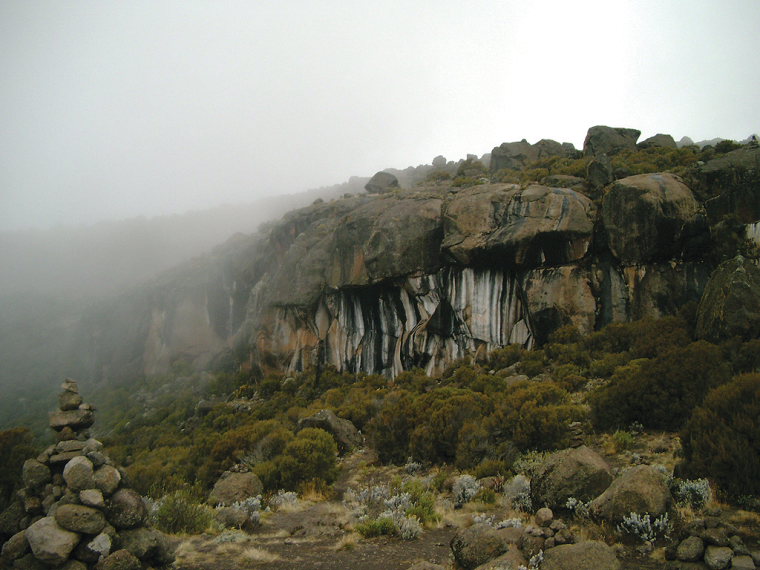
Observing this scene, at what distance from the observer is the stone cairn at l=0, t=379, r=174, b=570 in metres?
5.18

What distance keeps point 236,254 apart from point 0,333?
57.1 meters

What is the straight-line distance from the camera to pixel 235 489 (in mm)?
10586

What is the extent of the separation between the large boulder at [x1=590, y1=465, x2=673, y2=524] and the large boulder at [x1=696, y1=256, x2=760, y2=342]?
9.76m

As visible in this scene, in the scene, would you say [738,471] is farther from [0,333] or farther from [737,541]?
[0,333]

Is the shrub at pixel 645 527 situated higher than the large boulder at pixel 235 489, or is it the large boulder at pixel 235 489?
the shrub at pixel 645 527

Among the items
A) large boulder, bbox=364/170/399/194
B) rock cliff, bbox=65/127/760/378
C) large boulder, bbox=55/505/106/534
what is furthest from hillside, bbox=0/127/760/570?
large boulder, bbox=364/170/399/194

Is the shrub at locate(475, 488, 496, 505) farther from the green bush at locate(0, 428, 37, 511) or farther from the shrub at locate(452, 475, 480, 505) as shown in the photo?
the green bush at locate(0, 428, 37, 511)

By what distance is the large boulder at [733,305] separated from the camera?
12695 mm

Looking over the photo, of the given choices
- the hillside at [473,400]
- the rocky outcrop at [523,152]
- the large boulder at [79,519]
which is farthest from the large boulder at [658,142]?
the large boulder at [79,519]

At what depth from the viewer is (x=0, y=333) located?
3081 inches

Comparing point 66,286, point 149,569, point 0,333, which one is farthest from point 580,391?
point 66,286

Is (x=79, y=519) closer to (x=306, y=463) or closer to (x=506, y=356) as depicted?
(x=306, y=463)

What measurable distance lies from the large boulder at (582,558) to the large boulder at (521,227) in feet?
65.4

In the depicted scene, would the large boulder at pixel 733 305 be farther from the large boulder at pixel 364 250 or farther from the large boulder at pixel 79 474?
the large boulder at pixel 79 474
